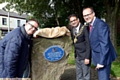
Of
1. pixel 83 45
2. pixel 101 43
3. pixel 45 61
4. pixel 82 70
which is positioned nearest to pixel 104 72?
pixel 101 43

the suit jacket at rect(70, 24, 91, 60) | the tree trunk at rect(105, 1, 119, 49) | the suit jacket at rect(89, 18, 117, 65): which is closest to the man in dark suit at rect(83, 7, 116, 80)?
the suit jacket at rect(89, 18, 117, 65)

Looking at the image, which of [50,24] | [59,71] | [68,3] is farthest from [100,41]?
[50,24]

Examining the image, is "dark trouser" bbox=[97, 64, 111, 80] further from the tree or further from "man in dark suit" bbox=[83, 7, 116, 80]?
the tree

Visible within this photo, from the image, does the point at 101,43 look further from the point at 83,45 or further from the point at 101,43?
the point at 83,45

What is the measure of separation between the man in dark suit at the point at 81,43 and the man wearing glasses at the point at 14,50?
1.47 meters

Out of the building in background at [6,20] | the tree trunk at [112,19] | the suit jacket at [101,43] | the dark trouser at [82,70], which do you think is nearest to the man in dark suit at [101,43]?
the suit jacket at [101,43]

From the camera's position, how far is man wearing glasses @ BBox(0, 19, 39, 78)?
11.1ft

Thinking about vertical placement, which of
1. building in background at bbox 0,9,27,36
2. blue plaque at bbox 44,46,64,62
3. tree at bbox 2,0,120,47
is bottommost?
blue plaque at bbox 44,46,64,62

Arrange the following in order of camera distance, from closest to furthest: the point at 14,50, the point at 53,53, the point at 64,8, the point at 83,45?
the point at 14,50, the point at 83,45, the point at 53,53, the point at 64,8

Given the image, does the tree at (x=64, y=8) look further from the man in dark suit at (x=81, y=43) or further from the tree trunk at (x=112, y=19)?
the man in dark suit at (x=81, y=43)

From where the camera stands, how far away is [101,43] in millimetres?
3932

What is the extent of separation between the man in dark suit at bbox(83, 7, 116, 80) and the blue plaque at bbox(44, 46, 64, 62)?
131 cm

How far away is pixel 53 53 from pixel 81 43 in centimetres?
77

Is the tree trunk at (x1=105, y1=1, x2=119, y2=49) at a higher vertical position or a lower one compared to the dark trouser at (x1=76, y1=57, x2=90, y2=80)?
higher
